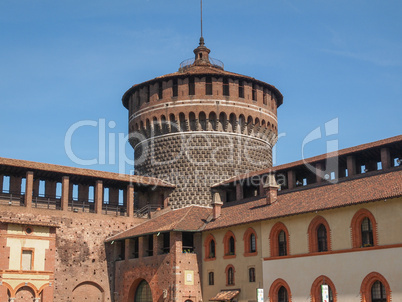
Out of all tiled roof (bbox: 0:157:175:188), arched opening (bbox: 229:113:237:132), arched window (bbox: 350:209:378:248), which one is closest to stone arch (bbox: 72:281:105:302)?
tiled roof (bbox: 0:157:175:188)

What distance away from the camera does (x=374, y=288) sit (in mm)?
32062

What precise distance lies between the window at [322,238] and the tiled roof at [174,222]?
979cm

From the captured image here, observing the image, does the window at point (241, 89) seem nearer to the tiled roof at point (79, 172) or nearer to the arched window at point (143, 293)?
the tiled roof at point (79, 172)

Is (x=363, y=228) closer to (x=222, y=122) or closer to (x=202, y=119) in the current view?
(x=222, y=122)

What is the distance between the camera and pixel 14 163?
143 ft

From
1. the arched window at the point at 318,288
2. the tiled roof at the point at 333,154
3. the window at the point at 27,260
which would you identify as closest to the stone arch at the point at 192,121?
the tiled roof at the point at 333,154

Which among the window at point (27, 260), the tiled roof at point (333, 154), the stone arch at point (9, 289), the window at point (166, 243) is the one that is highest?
the tiled roof at point (333, 154)

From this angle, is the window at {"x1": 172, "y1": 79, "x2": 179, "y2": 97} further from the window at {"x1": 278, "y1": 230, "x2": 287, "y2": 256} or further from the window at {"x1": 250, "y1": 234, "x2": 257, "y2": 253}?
the window at {"x1": 278, "y1": 230, "x2": 287, "y2": 256}

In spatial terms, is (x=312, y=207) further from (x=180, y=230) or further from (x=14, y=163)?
(x=14, y=163)

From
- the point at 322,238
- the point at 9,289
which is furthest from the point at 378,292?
the point at 9,289

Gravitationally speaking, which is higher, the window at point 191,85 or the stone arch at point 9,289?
the window at point 191,85

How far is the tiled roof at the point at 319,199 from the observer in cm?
3356

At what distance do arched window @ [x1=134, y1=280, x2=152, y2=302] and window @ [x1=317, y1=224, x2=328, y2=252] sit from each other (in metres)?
13.6

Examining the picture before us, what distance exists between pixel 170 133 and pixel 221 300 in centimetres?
1669
